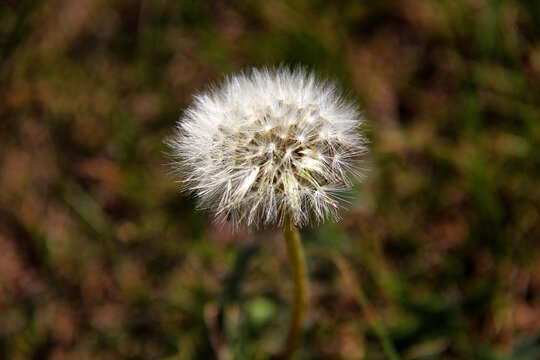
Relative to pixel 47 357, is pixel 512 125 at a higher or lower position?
higher

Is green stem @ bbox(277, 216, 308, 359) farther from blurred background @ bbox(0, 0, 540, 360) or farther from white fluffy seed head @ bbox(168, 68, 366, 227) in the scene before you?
blurred background @ bbox(0, 0, 540, 360)

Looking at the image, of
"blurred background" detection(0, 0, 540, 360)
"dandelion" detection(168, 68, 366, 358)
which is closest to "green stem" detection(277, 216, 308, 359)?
"dandelion" detection(168, 68, 366, 358)

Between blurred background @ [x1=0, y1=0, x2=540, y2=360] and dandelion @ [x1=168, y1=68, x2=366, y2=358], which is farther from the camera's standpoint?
blurred background @ [x1=0, y1=0, x2=540, y2=360]

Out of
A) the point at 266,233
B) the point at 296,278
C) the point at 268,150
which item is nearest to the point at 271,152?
the point at 268,150

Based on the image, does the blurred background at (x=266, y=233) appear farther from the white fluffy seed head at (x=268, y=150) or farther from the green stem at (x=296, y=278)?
the white fluffy seed head at (x=268, y=150)

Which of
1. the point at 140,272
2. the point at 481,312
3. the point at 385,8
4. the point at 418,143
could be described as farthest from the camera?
the point at 385,8

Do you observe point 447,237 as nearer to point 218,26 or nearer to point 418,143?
point 418,143

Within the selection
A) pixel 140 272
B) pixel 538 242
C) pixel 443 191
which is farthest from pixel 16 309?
pixel 538 242
